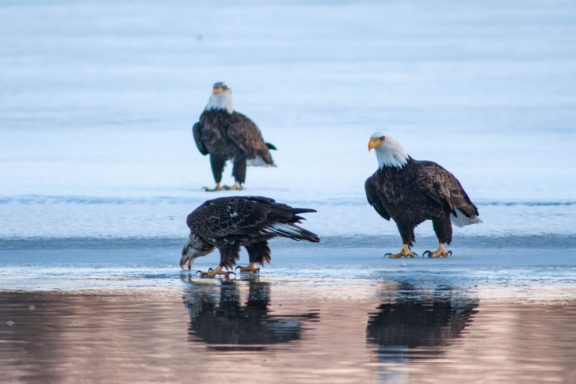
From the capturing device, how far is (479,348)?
5879 millimetres

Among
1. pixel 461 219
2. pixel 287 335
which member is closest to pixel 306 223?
pixel 461 219

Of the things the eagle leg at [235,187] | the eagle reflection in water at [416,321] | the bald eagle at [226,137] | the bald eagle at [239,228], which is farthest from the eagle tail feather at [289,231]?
the bald eagle at [226,137]

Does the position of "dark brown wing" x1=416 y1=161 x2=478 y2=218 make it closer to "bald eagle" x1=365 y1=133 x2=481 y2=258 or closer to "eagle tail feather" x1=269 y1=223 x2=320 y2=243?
"bald eagle" x1=365 y1=133 x2=481 y2=258

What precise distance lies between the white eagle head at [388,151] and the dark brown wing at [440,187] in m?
0.15

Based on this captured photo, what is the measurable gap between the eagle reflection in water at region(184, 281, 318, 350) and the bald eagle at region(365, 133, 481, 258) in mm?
2436

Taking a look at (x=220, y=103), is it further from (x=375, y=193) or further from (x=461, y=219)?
(x=375, y=193)

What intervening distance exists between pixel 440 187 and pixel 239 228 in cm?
209

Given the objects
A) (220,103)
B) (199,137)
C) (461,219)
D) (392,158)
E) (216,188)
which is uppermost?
(220,103)

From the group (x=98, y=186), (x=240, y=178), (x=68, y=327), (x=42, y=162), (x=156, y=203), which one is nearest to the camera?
(x=68, y=327)

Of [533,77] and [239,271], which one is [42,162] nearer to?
[239,271]

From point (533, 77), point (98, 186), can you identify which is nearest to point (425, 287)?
point (98, 186)

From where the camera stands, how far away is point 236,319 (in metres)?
6.90

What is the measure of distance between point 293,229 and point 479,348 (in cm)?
339

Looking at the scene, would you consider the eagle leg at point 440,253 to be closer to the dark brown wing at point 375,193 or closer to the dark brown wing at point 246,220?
the dark brown wing at point 375,193
